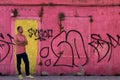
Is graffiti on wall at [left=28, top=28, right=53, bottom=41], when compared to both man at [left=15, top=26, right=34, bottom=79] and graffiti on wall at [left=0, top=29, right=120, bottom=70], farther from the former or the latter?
man at [left=15, top=26, right=34, bottom=79]

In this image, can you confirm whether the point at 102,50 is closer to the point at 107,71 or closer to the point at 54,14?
the point at 107,71

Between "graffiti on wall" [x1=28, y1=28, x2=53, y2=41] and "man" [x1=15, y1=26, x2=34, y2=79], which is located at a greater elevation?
"graffiti on wall" [x1=28, y1=28, x2=53, y2=41]

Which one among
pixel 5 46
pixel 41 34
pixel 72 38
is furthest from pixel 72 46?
pixel 5 46

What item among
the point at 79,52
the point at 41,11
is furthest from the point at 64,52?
the point at 41,11

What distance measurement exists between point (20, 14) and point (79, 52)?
8.17 feet

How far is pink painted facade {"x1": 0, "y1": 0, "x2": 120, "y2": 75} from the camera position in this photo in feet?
52.1

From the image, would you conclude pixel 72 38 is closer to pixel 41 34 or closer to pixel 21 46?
pixel 41 34

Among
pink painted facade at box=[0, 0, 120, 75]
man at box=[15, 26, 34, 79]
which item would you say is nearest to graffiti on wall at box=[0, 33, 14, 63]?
pink painted facade at box=[0, 0, 120, 75]

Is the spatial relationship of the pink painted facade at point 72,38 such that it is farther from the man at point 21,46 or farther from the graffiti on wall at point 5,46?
the man at point 21,46

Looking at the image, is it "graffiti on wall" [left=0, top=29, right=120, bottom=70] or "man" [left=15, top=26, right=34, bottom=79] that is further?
"graffiti on wall" [left=0, top=29, right=120, bottom=70]

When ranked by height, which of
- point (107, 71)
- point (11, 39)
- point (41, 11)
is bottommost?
point (107, 71)

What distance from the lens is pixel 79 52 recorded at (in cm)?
1591

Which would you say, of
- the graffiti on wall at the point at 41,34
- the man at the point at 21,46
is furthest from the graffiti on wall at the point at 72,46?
the man at the point at 21,46

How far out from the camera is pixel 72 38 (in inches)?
626
